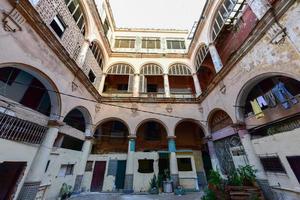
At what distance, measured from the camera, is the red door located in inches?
404

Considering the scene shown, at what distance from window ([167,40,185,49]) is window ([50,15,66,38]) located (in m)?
11.0

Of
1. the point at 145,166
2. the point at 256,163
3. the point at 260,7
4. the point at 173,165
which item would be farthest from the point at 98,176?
the point at 260,7

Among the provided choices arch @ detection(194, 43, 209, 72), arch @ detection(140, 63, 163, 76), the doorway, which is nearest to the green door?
the doorway

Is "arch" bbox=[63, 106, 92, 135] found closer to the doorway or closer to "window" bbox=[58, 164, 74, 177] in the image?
"window" bbox=[58, 164, 74, 177]

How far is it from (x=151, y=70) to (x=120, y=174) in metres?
9.82

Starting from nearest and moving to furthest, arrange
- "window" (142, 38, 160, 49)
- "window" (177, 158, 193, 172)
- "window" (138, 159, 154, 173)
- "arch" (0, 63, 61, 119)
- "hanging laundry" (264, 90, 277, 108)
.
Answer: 1. "hanging laundry" (264, 90, 277, 108)
2. "arch" (0, 63, 61, 119)
3. "window" (138, 159, 154, 173)
4. "window" (177, 158, 193, 172)
5. "window" (142, 38, 160, 49)

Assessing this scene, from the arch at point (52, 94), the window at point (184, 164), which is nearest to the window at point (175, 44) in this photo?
the window at point (184, 164)

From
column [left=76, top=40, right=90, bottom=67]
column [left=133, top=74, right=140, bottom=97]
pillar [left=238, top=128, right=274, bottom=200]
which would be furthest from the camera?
column [left=133, top=74, right=140, bottom=97]

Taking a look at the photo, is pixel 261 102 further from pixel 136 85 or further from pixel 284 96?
pixel 136 85

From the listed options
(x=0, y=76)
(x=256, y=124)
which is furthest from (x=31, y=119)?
(x=256, y=124)

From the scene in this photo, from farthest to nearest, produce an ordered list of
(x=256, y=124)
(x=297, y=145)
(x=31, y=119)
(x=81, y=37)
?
(x=81, y=37) < (x=256, y=124) < (x=31, y=119) < (x=297, y=145)

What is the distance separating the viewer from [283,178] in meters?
5.71

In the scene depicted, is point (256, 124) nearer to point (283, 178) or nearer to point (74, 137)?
point (283, 178)

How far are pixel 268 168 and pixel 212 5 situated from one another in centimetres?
1154
